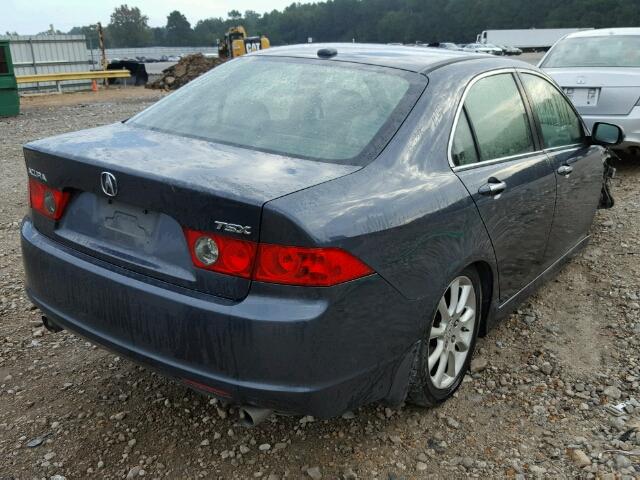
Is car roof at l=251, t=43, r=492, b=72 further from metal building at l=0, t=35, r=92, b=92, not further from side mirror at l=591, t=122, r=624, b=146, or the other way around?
metal building at l=0, t=35, r=92, b=92

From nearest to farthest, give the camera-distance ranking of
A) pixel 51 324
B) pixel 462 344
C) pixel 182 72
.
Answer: pixel 51 324
pixel 462 344
pixel 182 72

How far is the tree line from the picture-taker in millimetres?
99250

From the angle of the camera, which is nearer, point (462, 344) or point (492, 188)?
point (492, 188)

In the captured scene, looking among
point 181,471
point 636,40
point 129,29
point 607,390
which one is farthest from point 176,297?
point 129,29

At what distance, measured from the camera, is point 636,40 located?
7547 mm

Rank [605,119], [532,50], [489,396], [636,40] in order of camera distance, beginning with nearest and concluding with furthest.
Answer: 1. [489,396]
2. [605,119]
3. [636,40]
4. [532,50]

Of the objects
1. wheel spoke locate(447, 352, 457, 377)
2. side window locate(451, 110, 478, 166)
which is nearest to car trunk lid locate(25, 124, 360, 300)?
side window locate(451, 110, 478, 166)

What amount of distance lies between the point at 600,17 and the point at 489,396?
10048cm

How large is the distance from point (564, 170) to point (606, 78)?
4.02 metres

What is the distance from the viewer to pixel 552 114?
12.5ft

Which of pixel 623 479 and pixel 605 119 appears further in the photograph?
pixel 605 119

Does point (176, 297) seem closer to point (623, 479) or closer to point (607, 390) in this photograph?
point (623, 479)

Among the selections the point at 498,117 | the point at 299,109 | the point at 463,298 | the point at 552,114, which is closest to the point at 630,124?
the point at 552,114

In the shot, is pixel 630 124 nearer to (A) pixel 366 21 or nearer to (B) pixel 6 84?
(B) pixel 6 84
